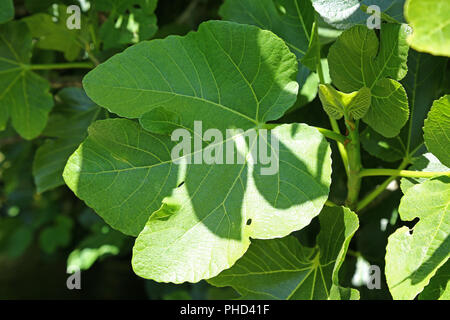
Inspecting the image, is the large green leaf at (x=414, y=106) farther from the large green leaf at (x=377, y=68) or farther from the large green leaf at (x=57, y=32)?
the large green leaf at (x=57, y=32)

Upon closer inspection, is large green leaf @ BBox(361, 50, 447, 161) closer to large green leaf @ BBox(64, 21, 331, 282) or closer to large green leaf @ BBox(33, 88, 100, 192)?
large green leaf @ BBox(64, 21, 331, 282)

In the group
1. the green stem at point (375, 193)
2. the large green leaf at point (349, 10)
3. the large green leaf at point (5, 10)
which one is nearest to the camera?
the large green leaf at point (349, 10)

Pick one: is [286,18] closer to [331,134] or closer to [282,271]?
[331,134]

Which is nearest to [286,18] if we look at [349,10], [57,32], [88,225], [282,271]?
[349,10]

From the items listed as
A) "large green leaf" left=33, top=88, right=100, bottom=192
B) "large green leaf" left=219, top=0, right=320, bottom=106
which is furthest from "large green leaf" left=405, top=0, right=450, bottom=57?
"large green leaf" left=33, top=88, right=100, bottom=192

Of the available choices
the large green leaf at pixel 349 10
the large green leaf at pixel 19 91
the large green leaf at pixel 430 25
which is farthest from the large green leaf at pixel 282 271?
the large green leaf at pixel 19 91

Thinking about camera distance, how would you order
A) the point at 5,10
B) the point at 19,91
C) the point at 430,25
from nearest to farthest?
the point at 430,25 → the point at 5,10 → the point at 19,91

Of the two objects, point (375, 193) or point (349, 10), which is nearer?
point (349, 10)

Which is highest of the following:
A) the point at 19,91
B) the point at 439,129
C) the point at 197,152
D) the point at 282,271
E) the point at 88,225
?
the point at 439,129
